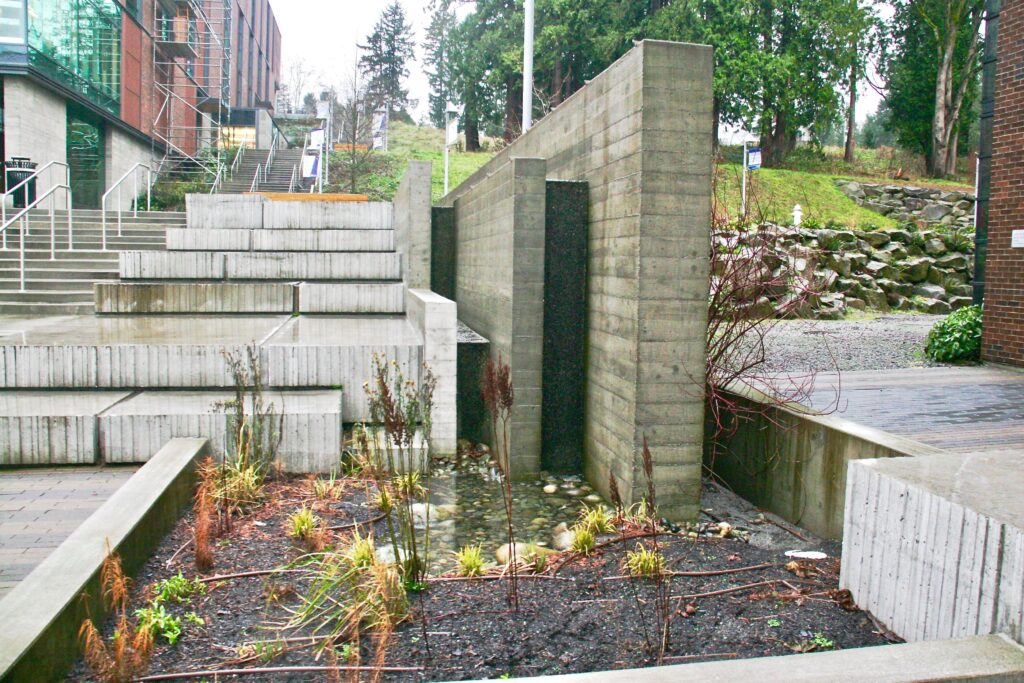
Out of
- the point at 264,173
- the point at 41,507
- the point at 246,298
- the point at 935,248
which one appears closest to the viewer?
the point at 41,507

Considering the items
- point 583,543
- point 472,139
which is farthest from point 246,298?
point 472,139

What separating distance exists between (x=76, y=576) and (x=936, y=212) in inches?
1084

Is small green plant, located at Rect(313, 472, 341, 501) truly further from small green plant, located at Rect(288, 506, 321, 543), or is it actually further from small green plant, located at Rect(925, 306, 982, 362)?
small green plant, located at Rect(925, 306, 982, 362)

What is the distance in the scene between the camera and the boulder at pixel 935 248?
20.1m

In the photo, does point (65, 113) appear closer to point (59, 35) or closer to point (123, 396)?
point (59, 35)

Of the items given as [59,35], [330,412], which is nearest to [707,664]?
[330,412]

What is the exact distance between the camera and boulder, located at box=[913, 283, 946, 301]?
19000 mm

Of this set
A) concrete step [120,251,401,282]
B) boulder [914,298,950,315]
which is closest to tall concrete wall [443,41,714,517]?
concrete step [120,251,401,282]

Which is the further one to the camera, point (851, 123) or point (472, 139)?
point (472, 139)

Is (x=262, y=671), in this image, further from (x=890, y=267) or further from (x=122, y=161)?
(x=122, y=161)

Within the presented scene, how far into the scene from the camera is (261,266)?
11648mm

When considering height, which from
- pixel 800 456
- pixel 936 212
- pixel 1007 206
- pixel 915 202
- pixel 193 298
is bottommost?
pixel 800 456

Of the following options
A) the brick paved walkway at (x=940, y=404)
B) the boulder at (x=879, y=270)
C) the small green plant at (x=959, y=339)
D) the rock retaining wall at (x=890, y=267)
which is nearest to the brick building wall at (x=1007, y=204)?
the small green plant at (x=959, y=339)

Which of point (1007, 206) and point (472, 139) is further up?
point (472, 139)
